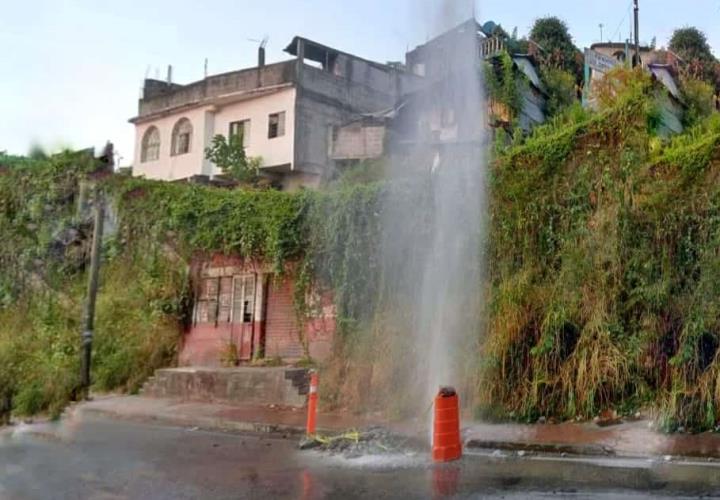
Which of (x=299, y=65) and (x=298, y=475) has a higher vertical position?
(x=299, y=65)

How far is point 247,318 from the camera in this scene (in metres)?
19.1

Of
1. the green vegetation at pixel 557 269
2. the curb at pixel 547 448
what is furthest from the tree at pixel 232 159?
the curb at pixel 547 448

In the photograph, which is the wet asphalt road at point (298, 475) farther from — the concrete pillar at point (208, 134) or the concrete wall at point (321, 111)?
the concrete pillar at point (208, 134)

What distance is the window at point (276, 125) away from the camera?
108ft

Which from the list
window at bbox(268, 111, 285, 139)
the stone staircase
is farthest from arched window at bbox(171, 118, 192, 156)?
the stone staircase

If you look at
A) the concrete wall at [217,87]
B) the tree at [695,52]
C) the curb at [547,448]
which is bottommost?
the curb at [547,448]

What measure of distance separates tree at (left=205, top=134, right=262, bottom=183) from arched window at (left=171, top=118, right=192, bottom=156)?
162 inches

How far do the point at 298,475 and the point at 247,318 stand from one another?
1100 centimetres

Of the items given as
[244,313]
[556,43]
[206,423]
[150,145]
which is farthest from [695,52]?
[206,423]

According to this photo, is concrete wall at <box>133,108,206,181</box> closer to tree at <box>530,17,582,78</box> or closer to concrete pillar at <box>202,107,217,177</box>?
concrete pillar at <box>202,107,217,177</box>

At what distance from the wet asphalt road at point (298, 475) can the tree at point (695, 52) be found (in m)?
36.2

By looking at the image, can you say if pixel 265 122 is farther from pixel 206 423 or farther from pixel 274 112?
pixel 206 423

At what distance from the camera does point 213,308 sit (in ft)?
65.4

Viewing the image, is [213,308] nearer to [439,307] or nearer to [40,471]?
[439,307]
